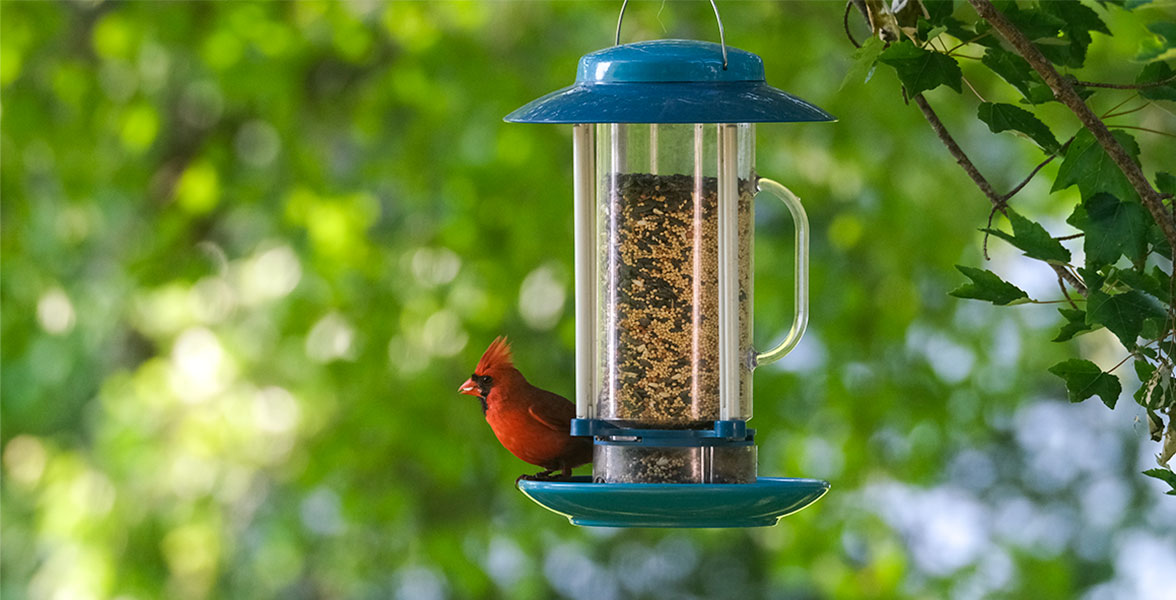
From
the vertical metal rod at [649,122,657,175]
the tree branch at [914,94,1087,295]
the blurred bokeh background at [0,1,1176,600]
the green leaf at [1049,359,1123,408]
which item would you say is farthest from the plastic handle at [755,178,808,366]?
the blurred bokeh background at [0,1,1176,600]

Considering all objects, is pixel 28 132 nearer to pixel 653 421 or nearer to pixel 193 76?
pixel 193 76

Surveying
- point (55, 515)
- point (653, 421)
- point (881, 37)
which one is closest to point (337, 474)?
point (55, 515)

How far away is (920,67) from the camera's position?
1.49m

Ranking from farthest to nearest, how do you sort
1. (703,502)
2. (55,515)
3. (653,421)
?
(55,515)
(653,421)
(703,502)

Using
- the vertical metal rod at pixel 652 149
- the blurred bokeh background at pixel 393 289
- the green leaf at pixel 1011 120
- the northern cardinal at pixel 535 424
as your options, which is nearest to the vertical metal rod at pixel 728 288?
the vertical metal rod at pixel 652 149

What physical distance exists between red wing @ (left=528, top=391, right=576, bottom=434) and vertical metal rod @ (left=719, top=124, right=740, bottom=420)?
0.28m

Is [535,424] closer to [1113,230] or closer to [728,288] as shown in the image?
[728,288]

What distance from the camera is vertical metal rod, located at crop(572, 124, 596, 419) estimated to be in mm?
2053

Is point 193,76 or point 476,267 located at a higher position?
point 193,76

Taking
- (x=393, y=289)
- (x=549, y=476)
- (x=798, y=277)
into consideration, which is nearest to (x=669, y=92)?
(x=798, y=277)

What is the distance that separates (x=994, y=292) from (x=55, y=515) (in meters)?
4.84

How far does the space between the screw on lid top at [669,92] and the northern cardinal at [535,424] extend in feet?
1.77

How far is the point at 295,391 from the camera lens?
17.6ft

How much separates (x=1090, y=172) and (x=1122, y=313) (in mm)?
162
